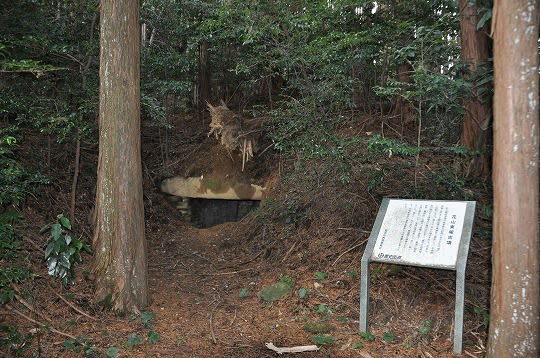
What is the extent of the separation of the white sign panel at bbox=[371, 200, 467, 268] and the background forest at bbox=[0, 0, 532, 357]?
96cm

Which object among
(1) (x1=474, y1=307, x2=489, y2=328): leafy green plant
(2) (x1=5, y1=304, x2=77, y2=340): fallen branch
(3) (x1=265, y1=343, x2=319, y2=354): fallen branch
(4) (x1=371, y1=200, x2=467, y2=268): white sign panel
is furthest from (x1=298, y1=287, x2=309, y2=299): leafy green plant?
(2) (x1=5, y1=304, x2=77, y2=340): fallen branch

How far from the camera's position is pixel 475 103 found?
6.72 m

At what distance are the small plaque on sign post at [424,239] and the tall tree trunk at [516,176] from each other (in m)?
0.94

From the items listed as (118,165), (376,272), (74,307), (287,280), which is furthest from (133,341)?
(376,272)

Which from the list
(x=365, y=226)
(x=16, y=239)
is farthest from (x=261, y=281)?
(x=16, y=239)

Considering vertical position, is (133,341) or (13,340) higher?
(13,340)

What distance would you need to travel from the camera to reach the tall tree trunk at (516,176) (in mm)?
3016

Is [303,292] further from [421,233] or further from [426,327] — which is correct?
[421,233]

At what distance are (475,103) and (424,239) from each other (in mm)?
3281

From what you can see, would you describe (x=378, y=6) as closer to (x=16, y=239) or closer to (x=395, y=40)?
(x=395, y=40)

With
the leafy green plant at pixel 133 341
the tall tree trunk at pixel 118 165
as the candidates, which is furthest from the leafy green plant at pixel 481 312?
the tall tree trunk at pixel 118 165

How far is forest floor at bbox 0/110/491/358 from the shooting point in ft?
15.2

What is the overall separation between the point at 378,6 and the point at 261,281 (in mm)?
5896

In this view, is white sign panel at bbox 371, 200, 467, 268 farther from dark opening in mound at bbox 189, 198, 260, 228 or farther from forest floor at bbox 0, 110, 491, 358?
dark opening in mound at bbox 189, 198, 260, 228
